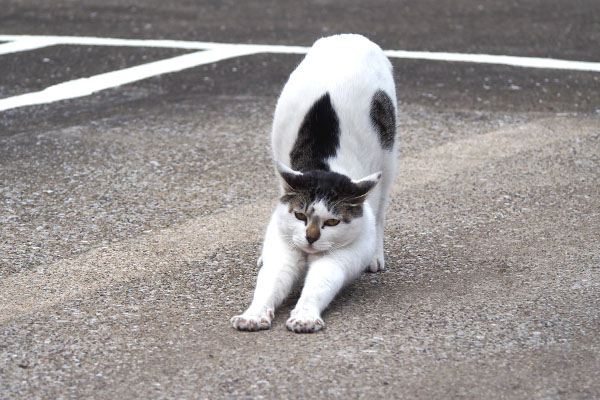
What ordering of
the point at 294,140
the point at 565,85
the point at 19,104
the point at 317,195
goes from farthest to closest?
the point at 565,85
the point at 19,104
the point at 294,140
the point at 317,195

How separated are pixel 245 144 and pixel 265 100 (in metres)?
1.26

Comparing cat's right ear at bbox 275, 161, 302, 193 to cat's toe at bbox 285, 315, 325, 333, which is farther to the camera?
cat's right ear at bbox 275, 161, 302, 193

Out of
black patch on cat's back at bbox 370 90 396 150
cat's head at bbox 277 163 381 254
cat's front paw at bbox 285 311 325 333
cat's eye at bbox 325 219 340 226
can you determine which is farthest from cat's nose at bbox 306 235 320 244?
black patch on cat's back at bbox 370 90 396 150

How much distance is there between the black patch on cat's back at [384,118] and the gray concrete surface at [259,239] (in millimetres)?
737

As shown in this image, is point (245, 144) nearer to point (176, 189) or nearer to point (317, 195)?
point (176, 189)

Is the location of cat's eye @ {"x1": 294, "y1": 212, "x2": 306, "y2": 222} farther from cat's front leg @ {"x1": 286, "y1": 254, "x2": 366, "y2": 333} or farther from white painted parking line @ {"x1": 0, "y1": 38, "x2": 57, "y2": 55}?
white painted parking line @ {"x1": 0, "y1": 38, "x2": 57, "y2": 55}

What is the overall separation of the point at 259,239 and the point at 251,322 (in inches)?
57.1

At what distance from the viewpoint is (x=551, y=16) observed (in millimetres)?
12953

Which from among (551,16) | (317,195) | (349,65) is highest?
(349,65)

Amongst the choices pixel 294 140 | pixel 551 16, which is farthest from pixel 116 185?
pixel 551 16

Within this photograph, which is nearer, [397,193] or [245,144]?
[397,193]

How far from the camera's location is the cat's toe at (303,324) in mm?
4527

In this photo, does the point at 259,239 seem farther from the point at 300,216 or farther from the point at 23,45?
the point at 23,45

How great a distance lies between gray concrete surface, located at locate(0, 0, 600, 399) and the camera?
4.19 m
